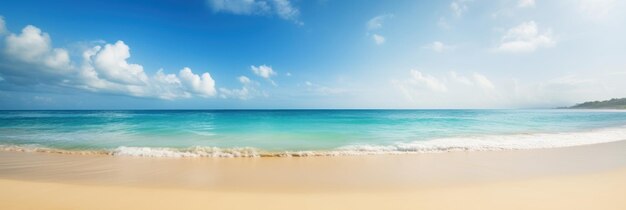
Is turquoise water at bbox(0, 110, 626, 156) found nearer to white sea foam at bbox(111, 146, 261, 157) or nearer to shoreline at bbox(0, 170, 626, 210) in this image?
white sea foam at bbox(111, 146, 261, 157)

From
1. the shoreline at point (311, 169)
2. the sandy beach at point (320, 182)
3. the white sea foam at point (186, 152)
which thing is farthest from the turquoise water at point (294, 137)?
the sandy beach at point (320, 182)

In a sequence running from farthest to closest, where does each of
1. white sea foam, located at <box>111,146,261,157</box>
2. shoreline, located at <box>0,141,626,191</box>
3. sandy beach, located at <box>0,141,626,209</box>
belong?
white sea foam, located at <box>111,146,261,157</box>
shoreline, located at <box>0,141,626,191</box>
sandy beach, located at <box>0,141,626,209</box>

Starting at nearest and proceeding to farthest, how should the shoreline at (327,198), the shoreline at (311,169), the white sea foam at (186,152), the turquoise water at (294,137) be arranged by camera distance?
1. the shoreline at (327,198)
2. the shoreline at (311,169)
3. the white sea foam at (186,152)
4. the turquoise water at (294,137)

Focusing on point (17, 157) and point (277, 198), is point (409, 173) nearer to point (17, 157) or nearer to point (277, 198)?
point (277, 198)

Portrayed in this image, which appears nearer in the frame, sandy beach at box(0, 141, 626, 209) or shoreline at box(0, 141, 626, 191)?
sandy beach at box(0, 141, 626, 209)

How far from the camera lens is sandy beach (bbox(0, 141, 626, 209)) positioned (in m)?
4.16

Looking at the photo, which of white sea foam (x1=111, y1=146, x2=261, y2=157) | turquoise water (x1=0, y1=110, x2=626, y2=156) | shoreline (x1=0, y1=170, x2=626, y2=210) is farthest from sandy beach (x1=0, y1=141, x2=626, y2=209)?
turquoise water (x1=0, y1=110, x2=626, y2=156)

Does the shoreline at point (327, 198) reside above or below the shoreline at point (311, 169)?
above

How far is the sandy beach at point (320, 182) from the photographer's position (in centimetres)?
416

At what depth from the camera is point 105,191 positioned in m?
4.74

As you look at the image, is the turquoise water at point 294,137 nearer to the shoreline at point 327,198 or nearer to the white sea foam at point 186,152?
the white sea foam at point 186,152

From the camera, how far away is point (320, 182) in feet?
18.4

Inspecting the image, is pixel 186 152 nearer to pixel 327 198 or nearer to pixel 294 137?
pixel 294 137

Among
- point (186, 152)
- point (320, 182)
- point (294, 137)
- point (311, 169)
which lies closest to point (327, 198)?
point (320, 182)
